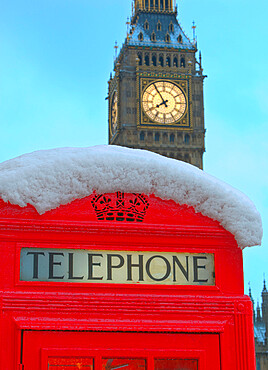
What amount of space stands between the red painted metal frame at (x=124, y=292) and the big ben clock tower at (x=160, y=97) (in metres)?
41.1

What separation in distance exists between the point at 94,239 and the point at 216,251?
425 millimetres

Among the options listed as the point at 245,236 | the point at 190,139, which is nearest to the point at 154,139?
the point at 190,139

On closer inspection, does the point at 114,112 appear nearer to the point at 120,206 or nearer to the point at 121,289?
the point at 120,206

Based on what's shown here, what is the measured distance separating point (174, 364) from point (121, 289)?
0.98 ft

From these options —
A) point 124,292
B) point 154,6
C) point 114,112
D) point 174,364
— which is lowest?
point 174,364

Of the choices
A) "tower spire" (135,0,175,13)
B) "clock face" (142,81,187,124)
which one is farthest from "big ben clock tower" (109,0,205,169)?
"tower spire" (135,0,175,13)

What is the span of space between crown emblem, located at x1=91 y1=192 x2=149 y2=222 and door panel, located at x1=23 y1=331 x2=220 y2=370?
38 cm

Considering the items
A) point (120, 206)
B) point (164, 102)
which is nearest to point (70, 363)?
point (120, 206)

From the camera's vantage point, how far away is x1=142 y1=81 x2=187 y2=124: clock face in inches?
1734

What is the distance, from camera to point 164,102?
144 ft

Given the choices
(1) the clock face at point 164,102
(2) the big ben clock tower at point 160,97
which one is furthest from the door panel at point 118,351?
(1) the clock face at point 164,102

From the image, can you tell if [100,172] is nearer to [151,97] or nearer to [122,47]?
[151,97]

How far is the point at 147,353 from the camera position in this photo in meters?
2.37

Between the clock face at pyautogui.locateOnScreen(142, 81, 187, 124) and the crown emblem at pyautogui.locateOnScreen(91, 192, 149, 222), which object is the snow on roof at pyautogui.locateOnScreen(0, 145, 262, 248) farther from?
the clock face at pyautogui.locateOnScreen(142, 81, 187, 124)
